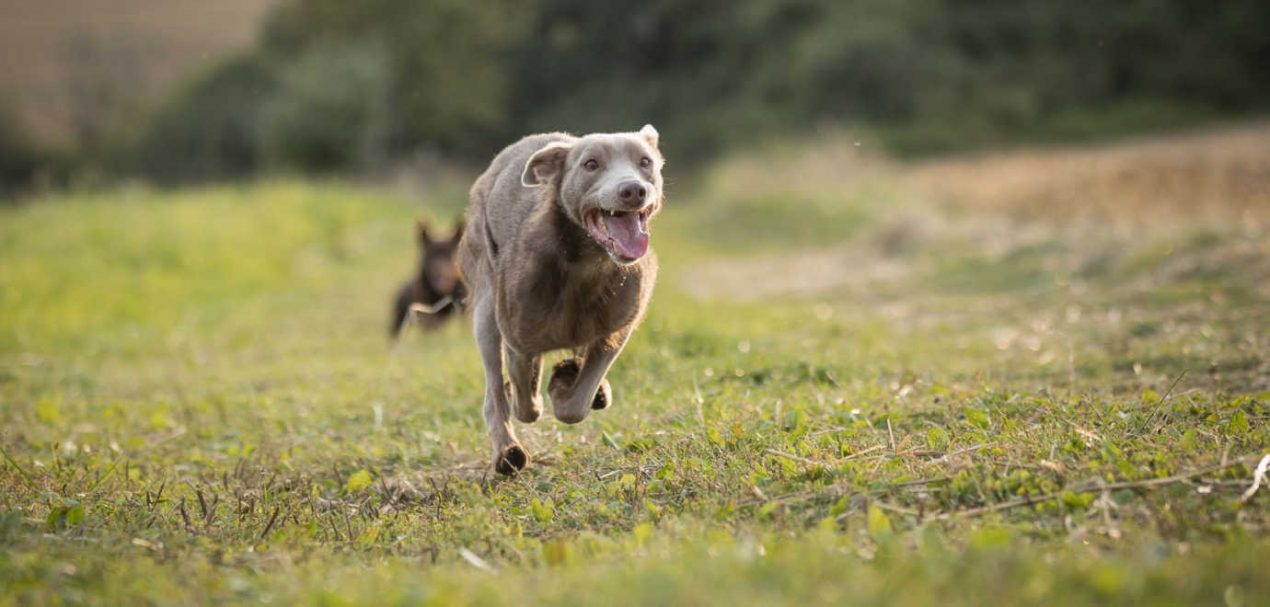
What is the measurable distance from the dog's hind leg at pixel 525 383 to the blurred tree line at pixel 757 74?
32.7 meters

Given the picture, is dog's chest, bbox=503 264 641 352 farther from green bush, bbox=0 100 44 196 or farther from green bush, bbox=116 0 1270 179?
green bush, bbox=0 100 44 196

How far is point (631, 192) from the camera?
16.8ft

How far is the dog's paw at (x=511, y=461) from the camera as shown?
5742mm

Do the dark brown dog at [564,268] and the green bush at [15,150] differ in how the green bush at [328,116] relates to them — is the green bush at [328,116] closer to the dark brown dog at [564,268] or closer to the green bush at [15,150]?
the green bush at [15,150]

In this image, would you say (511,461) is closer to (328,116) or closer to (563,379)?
(563,379)

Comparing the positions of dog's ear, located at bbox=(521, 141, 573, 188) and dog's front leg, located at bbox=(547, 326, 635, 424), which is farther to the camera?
dog's front leg, located at bbox=(547, 326, 635, 424)

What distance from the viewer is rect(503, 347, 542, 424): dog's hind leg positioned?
19.2 ft

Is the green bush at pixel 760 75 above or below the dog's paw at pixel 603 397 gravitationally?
below

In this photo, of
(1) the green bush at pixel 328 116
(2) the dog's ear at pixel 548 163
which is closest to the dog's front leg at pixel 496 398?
(2) the dog's ear at pixel 548 163

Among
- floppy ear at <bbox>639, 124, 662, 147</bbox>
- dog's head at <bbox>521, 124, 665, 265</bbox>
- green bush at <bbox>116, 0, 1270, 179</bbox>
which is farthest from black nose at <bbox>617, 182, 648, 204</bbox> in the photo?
green bush at <bbox>116, 0, 1270, 179</bbox>

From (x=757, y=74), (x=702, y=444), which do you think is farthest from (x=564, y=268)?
(x=757, y=74)

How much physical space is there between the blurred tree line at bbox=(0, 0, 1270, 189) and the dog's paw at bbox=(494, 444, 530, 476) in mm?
33100

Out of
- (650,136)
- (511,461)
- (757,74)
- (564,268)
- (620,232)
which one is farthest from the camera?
(757,74)

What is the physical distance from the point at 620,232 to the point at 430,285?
7.71 metres
